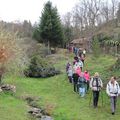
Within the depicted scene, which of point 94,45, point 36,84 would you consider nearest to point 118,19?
point 94,45

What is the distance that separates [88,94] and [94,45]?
79.0 feet

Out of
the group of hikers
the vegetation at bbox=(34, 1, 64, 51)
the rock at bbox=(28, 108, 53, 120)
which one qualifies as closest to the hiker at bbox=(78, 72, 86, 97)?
the group of hikers

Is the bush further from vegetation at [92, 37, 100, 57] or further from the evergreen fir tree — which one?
the evergreen fir tree

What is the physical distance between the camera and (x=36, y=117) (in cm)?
1925

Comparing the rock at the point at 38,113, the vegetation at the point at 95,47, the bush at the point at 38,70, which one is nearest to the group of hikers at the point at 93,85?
the rock at the point at 38,113

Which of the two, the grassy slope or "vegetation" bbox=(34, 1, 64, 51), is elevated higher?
"vegetation" bbox=(34, 1, 64, 51)

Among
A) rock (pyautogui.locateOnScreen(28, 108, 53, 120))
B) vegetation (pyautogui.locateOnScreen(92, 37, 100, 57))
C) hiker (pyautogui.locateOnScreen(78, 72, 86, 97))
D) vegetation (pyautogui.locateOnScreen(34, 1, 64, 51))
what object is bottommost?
rock (pyautogui.locateOnScreen(28, 108, 53, 120))

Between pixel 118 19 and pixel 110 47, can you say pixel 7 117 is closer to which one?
pixel 110 47

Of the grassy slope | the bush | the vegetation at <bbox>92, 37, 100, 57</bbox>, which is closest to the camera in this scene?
the grassy slope

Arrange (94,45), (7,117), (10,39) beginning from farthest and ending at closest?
1. (94,45)
2. (10,39)
3. (7,117)

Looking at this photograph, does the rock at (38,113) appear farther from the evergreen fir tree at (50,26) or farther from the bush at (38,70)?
the evergreen fir tree at (50,26)

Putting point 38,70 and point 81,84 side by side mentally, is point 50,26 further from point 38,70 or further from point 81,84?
point 81,84

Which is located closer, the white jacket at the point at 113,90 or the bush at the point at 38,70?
Result: the white jacket at the point at 113,90

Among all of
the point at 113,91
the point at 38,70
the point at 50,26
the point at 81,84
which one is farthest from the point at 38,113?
the point at 50,26
